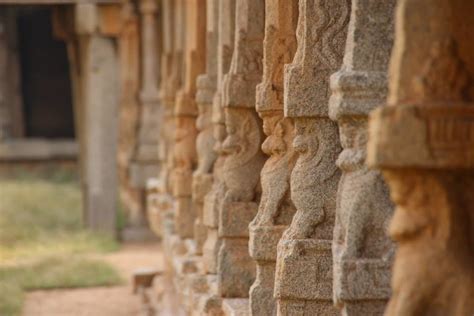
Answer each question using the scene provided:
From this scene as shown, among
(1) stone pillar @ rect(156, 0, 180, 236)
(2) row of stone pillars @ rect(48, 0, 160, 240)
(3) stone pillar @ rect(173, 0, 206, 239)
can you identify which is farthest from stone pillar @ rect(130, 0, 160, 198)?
(3) stone pillar @ rect(173, 0, 206, 239)

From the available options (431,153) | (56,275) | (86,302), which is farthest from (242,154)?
Answer: (56,275)

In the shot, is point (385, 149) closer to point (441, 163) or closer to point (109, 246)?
point (441, 163)

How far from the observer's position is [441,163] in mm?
3512

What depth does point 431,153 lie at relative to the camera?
3.50 m

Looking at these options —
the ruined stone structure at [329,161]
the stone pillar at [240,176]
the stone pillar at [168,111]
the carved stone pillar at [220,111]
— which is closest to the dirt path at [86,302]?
the stone pillar at [168,111]

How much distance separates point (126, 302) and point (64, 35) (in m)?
6.03

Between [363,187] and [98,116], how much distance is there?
13028 millimetres

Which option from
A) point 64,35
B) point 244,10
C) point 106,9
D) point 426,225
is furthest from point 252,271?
point 64,35

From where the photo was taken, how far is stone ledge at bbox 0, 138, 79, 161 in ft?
86.1

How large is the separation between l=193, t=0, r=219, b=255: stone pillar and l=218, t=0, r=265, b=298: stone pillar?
165 centimetres

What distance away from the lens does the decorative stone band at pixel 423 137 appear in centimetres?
346

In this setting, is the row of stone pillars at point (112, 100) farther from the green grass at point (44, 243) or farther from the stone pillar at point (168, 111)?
the stone pillar at point (168, 111)

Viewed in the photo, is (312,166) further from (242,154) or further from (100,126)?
(100,126)

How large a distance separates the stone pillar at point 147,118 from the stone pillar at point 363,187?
1450 centimetres
